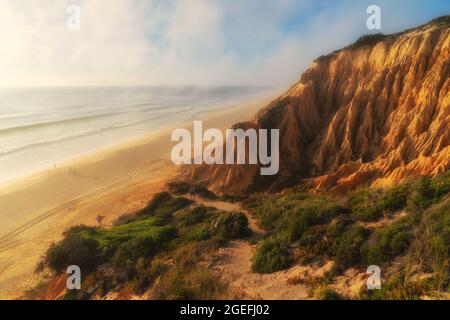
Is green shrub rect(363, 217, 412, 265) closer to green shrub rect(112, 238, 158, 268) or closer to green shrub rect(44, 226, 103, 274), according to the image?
green shrub rect(112, 238, 158, 268)

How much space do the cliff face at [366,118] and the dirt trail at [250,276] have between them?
290 inches

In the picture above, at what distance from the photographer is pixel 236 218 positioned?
13664 mm

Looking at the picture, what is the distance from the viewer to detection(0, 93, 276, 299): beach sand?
50.2 ft

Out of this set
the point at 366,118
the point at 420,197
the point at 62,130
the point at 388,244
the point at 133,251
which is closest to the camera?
the point at 388,244

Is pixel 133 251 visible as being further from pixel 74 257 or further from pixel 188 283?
pixel 188 283

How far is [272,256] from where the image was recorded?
1066 centimetres

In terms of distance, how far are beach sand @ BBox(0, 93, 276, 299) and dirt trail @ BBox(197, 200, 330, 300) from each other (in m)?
7.55

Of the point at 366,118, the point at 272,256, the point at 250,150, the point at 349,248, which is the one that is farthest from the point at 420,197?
the point at 250,150

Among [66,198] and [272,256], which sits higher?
[272,256]

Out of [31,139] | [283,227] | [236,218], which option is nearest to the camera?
[283,227]

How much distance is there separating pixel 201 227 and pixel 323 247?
17.6 feet

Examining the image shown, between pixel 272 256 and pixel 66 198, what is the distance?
17.8m
